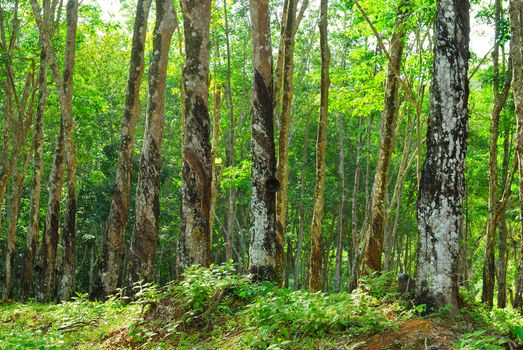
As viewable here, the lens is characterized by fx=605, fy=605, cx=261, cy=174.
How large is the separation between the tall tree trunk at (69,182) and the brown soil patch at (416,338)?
37.5ft

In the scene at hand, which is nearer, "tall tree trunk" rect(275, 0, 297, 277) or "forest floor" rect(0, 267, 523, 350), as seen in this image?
"forest floor" rect(0, 267, 523, 350)

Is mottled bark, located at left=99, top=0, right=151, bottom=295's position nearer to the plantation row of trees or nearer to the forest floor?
the plantation row of trees

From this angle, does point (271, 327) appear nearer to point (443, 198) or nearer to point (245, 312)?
point (245, 312)

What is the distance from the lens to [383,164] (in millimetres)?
11898

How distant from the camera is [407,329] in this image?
6027mm

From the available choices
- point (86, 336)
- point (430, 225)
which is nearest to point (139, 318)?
point (86, 336)

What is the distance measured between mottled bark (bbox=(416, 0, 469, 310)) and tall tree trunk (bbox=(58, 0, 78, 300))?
36.4 feet

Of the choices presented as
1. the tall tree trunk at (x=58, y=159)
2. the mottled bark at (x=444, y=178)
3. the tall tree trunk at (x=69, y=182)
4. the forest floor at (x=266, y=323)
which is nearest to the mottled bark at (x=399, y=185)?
the tall tree trunk at (x=69, y=182)

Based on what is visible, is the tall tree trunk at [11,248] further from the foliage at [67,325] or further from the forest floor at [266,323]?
the forest floor at [266,323]

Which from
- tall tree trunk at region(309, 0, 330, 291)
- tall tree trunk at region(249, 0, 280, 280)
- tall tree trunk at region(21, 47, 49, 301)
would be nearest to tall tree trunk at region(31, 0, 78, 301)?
tall tree trunk at region(21, 47, 49, 301)

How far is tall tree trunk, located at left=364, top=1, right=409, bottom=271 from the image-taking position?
11422 mm

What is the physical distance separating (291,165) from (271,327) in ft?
95.0

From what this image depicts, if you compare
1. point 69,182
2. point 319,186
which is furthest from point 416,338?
point 69,182

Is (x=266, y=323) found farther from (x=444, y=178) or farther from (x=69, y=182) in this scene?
(x=69, y=182)
